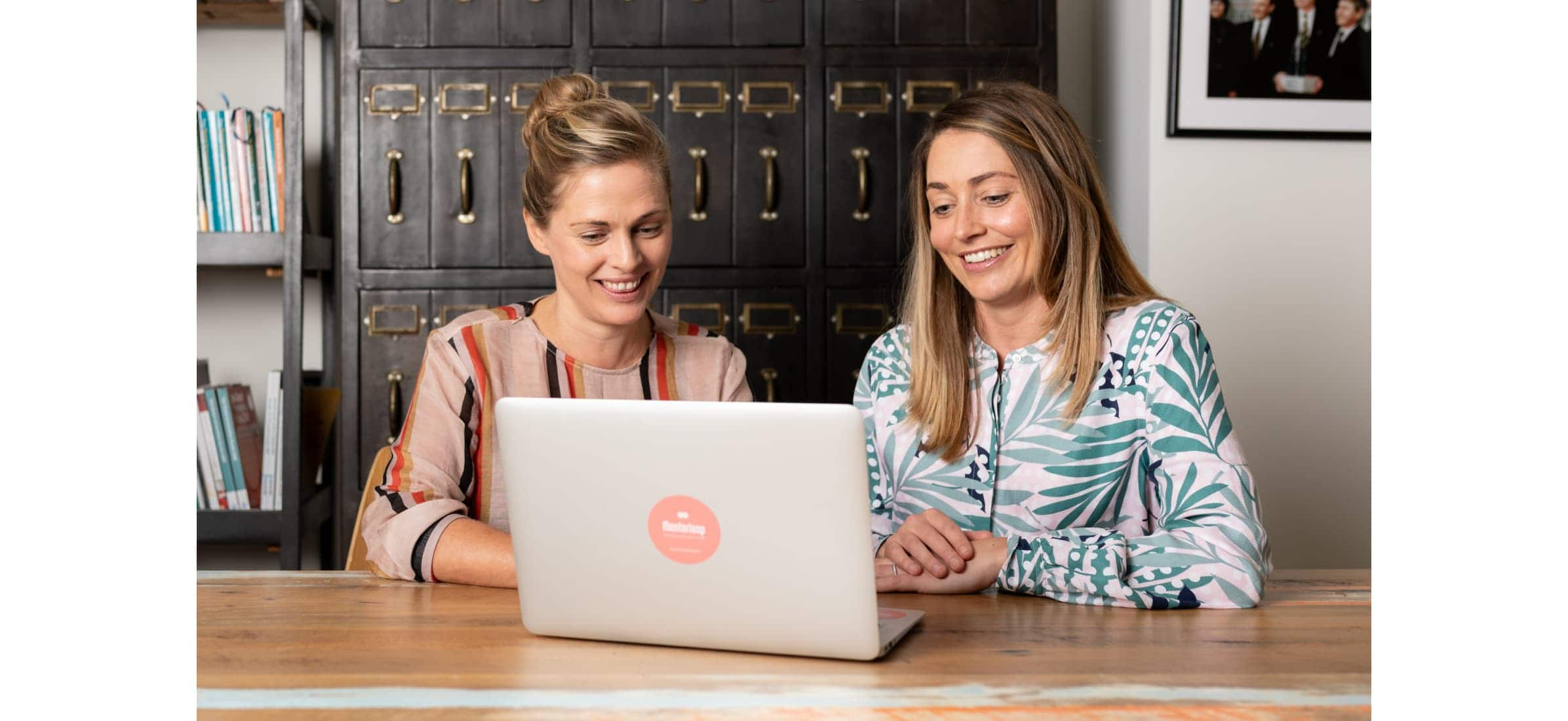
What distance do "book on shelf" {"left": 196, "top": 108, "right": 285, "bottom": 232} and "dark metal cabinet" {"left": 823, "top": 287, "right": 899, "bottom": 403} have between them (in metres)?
1.34

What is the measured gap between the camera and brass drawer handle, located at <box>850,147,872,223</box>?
8.64ft

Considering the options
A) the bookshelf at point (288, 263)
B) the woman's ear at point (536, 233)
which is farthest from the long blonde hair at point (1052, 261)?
the bookshelf at point (288, 263)

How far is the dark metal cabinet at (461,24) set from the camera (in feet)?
8.62

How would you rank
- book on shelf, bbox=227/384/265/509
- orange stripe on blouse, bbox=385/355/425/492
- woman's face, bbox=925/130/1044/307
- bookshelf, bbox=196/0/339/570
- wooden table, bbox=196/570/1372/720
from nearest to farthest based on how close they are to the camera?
wooden table, bbox=196/570/1372/720 → orange stripe on blouse, bbox=385/355/425/492 → woman's face, bbox=925/130/1044/307 → bookshelf, bbox=196/0/339/570 → book on shelf, bbox=227/384/265/509

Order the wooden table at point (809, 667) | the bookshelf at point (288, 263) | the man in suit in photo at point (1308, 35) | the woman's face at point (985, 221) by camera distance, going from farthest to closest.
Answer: the bookshelf at point (288, 263) → the man in suit in photo at point (1308, 35) → the woman's face at point (985, 221) → the wooden table at point (809, 667)

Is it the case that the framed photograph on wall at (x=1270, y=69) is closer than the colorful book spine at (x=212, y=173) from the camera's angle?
Yes

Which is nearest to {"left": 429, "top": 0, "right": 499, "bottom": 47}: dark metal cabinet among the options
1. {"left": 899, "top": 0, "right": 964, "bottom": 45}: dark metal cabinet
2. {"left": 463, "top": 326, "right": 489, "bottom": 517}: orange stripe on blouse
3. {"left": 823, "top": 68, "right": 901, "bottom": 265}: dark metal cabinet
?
{"left": 823, "top": 68, "right": 901, "bottom": 265}: dark metal cabinet

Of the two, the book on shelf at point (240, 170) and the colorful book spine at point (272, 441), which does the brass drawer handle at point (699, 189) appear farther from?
the colorful book spine at point (272, 441)

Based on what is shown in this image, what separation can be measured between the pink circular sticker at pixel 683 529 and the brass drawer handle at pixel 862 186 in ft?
5.91

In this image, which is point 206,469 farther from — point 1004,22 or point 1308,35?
point 1308,35

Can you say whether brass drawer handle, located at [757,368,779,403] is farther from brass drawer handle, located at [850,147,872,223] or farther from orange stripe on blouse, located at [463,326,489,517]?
orange stripe on blouse, located at [463,326,489,517]

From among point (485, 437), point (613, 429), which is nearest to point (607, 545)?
point (613, 429)
